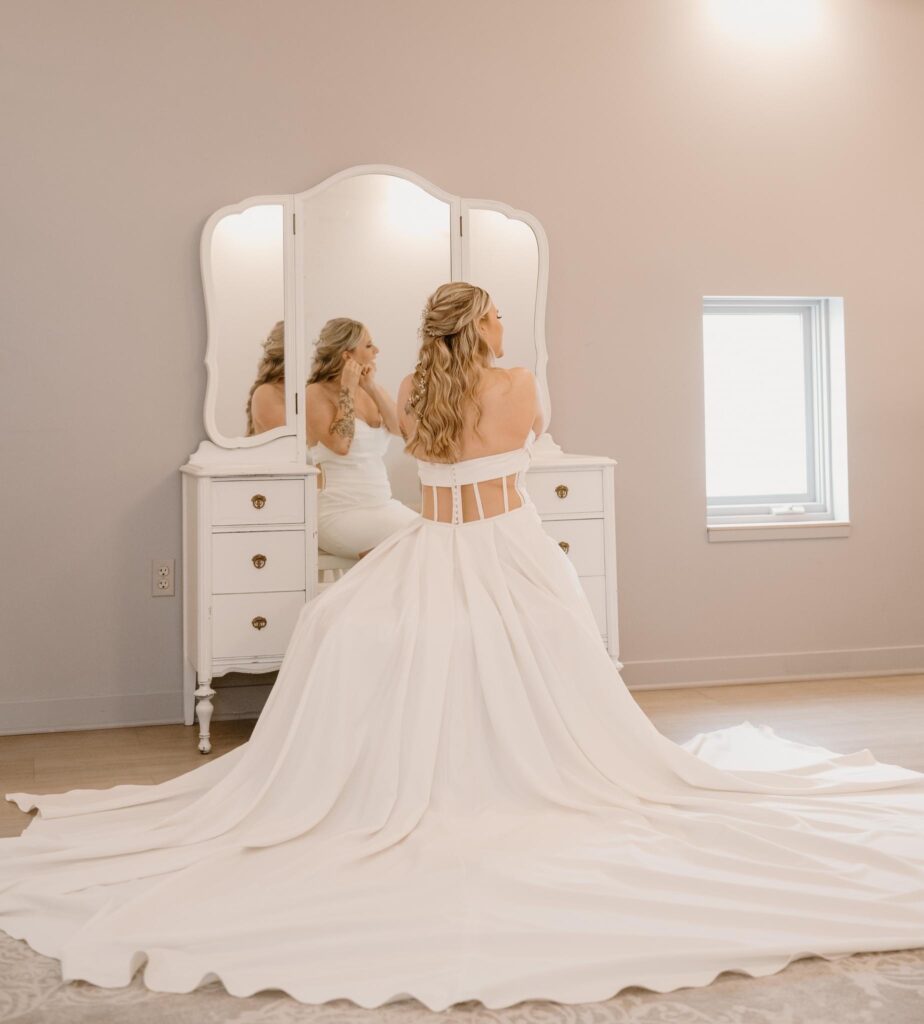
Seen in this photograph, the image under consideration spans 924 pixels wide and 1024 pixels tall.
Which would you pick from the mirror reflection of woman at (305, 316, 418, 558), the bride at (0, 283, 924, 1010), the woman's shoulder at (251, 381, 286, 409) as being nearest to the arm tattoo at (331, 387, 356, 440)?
the mirror reflection of woman at (305, 316, 418, 558)

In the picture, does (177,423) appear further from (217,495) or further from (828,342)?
(828,342)

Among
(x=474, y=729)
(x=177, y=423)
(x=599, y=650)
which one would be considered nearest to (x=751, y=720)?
(x=599, y=650)

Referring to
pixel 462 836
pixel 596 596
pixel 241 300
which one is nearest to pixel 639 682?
pixel 596 596

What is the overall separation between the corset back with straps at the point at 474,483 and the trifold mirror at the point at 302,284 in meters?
0.98

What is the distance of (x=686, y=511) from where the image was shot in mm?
5012

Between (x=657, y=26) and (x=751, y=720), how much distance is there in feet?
9.46

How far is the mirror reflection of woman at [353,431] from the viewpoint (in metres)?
4.37

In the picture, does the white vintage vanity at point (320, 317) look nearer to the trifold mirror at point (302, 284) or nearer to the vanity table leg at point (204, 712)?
the trifold mirror at point (302, 284)

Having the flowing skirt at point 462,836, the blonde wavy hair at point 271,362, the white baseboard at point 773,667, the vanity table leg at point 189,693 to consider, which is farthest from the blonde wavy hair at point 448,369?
the white baseboard at point 773,667

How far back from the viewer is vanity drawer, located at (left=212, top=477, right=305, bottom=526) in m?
3.98

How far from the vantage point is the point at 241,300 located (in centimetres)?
437

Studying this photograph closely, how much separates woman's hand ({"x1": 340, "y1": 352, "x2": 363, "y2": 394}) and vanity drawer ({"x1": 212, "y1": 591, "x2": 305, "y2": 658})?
2.76 feet

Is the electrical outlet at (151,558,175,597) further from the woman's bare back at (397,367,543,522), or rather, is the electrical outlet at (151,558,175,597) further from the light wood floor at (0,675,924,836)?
the woman's bare back at (397,367,543,522)

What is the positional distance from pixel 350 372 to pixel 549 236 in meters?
1.07
